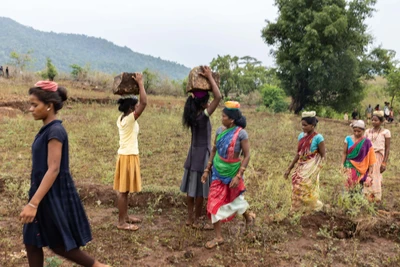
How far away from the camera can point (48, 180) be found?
2.06 meters

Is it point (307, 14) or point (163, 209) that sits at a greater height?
point (307, 14)

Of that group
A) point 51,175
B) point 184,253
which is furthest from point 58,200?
point 184,253

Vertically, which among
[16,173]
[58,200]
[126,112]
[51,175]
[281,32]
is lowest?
[16,173]

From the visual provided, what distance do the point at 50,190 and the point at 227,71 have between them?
83.2 feet

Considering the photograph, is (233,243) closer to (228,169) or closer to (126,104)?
(228,169)

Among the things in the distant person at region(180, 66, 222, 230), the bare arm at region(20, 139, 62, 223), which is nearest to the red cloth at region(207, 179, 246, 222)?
the distant person at region(180, 66, 222, 230)

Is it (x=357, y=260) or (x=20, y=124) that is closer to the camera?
(x=357, y=260)

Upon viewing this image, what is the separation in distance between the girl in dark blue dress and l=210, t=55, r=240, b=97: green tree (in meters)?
25.1

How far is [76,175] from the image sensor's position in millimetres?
5504

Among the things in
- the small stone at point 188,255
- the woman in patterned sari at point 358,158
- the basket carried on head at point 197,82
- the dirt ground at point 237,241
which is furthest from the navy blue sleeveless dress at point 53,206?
the woman in patterned sari at point 358,158

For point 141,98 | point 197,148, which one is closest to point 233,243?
point 197,148

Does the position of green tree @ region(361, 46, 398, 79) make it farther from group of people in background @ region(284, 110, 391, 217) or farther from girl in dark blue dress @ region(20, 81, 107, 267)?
girl in dark blue dress @ region(20, 81, 107, 267)

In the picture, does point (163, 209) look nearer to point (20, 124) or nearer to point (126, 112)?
point (126, 112)

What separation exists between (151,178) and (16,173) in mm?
2226
